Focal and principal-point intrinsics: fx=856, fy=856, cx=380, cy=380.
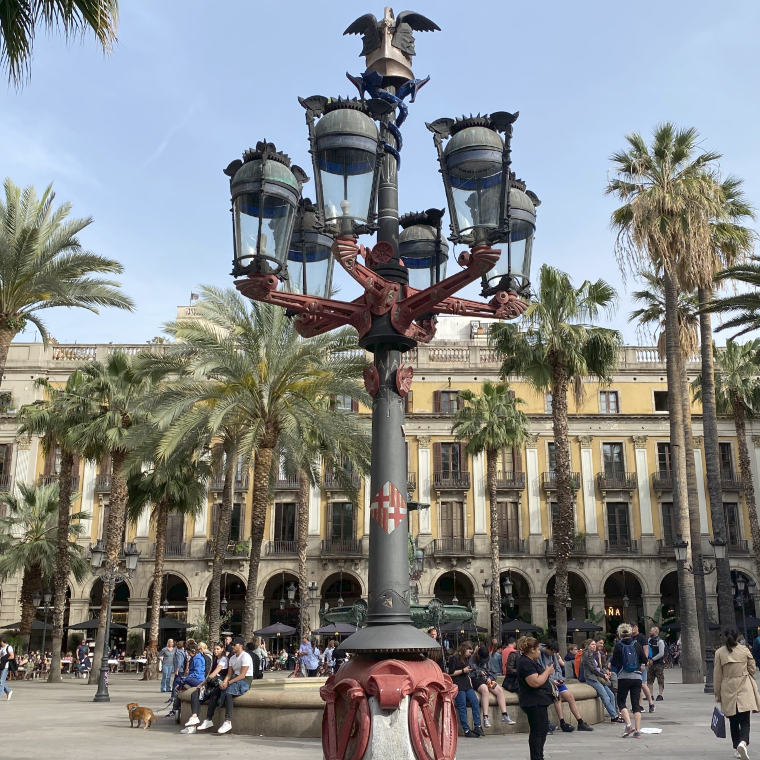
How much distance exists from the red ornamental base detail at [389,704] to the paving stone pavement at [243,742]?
401cm

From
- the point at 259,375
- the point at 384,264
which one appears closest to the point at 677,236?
the point at 259,375

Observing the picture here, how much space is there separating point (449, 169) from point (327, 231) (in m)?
1.16

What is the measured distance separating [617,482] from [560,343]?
18.9 meters

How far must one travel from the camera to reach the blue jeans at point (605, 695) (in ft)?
45.0

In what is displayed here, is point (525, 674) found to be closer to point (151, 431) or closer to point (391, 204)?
point (391, 204)

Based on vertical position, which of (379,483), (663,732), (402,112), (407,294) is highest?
(402,112)

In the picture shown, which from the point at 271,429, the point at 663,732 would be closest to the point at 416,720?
the point at 663,732

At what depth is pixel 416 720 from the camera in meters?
6.21

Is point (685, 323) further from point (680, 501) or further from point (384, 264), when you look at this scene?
point (384, 264)

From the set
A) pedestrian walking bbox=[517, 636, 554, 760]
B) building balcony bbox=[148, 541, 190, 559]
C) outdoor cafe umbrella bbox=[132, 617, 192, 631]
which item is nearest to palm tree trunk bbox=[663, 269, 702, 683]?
pedestrian walking bbox=[517, 636, 554, 760]

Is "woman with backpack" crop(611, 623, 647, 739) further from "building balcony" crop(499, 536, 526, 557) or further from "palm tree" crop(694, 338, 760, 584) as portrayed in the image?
"building balcony" crop(499, 536, 526, 557)

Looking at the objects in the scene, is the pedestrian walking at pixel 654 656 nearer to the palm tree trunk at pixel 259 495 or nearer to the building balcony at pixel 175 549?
the palm tree trunk at pixel 259 495

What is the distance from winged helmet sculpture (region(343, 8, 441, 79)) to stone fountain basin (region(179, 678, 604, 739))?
8.61 m

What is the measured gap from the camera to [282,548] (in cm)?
4444
